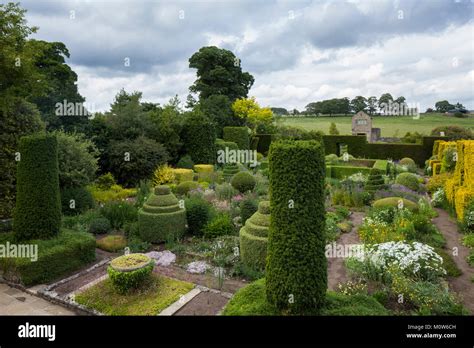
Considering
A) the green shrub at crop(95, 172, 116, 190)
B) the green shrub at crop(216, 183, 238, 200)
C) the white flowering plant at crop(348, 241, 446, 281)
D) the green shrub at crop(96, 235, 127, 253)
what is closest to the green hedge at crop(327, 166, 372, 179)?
the green shrub at crop(216, 183, 238, 200)

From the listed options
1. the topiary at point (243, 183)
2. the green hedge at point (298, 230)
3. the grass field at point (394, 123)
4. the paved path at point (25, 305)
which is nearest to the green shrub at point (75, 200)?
the paved path at point (25, 305)

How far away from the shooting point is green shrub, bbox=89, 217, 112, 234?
11680mm

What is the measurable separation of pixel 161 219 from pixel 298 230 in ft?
21.0

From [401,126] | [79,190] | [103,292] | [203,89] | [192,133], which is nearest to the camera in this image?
[103,292]

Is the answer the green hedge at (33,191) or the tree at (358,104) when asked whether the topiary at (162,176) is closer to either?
the green hedge at (33,191)

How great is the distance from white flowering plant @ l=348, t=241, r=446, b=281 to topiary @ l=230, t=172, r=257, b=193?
30.6 ft

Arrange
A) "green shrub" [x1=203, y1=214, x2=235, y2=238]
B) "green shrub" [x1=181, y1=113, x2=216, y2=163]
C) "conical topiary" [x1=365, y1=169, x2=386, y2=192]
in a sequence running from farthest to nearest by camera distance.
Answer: "green shrub" [x1=181, y1=113, x2=216, y2=163] < "conical topiary" [x1=365, y1=169, x2=386, y2=192] < "green shrub" [x1=203, y1=214, x2=235, y2=238]

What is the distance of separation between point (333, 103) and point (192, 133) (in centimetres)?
3934

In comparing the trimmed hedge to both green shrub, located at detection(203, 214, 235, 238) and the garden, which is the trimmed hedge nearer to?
the garden

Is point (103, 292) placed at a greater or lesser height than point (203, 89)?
lesser

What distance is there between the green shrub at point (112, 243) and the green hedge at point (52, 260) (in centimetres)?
94
